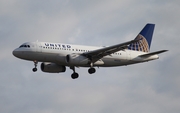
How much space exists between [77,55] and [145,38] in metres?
15.8

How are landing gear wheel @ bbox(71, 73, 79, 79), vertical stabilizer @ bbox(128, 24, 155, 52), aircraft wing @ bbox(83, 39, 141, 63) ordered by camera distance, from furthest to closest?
vertical stabilizer @ bbox(128, 24, 155, 52), landing gear wheel @ bbox(71, 73, 79, 79), aircraft wing @ bbox(83, 39, 141, 63)

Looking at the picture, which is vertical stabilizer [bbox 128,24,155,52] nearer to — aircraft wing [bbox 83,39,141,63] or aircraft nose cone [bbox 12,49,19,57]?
aircraft wing [bbox 83,39,141,63]

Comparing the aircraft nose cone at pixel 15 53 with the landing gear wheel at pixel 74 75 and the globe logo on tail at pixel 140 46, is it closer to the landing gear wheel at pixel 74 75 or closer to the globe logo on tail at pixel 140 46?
the landing gear wheel at pixel 74 75

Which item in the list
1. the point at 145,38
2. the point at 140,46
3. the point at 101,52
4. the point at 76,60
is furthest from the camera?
the point at 145,38

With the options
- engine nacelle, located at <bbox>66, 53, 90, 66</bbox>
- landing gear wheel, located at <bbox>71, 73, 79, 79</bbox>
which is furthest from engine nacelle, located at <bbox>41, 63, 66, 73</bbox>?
engine nacelle, located at <bbox>66, 53, 90, 66</bbox>

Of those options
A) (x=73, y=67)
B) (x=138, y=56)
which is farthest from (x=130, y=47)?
(x=73, y=67)

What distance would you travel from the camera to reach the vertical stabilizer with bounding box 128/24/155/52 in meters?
83.1

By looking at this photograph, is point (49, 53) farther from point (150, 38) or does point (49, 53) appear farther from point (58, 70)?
point (150, 38)

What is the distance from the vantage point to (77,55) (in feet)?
245

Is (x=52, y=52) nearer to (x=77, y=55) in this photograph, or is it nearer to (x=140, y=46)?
(x=77, y=55)

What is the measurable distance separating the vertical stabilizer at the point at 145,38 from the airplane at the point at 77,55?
0.74m

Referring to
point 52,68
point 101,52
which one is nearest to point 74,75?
point 52,68

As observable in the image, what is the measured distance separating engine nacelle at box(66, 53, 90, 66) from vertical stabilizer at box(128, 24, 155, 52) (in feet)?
34.4

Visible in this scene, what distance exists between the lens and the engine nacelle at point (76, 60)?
73.8 m
